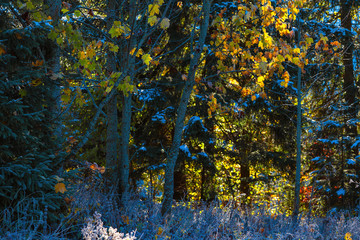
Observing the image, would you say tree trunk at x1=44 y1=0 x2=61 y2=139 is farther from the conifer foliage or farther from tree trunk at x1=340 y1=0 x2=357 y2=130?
tree trunk at x1=340 y1=0 x2=357 y2=130

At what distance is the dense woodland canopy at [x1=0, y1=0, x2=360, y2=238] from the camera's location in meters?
4.09

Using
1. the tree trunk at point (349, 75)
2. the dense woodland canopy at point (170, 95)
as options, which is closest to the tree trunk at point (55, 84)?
the dense woodland canopy at point (170, 95)

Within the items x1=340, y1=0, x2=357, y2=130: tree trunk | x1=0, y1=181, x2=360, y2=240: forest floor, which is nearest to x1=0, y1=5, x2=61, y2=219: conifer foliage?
x1=0, y1=181, x2=360, y2=240: forest floor

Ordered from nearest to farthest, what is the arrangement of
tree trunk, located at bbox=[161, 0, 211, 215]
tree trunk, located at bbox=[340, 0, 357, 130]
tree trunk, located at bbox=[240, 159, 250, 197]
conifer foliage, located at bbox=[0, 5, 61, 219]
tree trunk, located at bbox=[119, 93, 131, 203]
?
conifer foliage, located at bbox=[0, 5, 61, 219]
tree trunk, located at bbox=[161, 0, 211, 215]
tree trunk, located at bbox=[119, 93, 131, 203]
tree trunk, located at bbox=[340, 0, 357, 130]
tree trunk, located at bbox=[240, 159, 250, 197]

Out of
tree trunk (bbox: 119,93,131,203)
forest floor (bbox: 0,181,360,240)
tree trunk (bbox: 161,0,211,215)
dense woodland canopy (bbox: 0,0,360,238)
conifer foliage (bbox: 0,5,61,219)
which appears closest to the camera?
conifer foliage (bbox: 0,5,61,219)

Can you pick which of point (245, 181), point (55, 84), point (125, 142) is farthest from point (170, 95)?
point (55, 84)

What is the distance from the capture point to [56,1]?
5312 millimetres

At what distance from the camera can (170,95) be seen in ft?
35.1

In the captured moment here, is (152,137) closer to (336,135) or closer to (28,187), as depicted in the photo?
(336,135)

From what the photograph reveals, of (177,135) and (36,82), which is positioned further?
(177,135)

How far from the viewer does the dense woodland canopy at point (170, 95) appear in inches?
161

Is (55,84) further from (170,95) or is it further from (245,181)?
(245,181)

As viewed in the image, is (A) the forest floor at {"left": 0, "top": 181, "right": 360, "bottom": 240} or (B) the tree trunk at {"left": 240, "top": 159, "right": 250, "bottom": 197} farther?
(B) the tree trunk at {"left": 240, "top": 159, "right": 250, "bottom": 197}

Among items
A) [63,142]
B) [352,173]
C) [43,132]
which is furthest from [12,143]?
[352,173]
